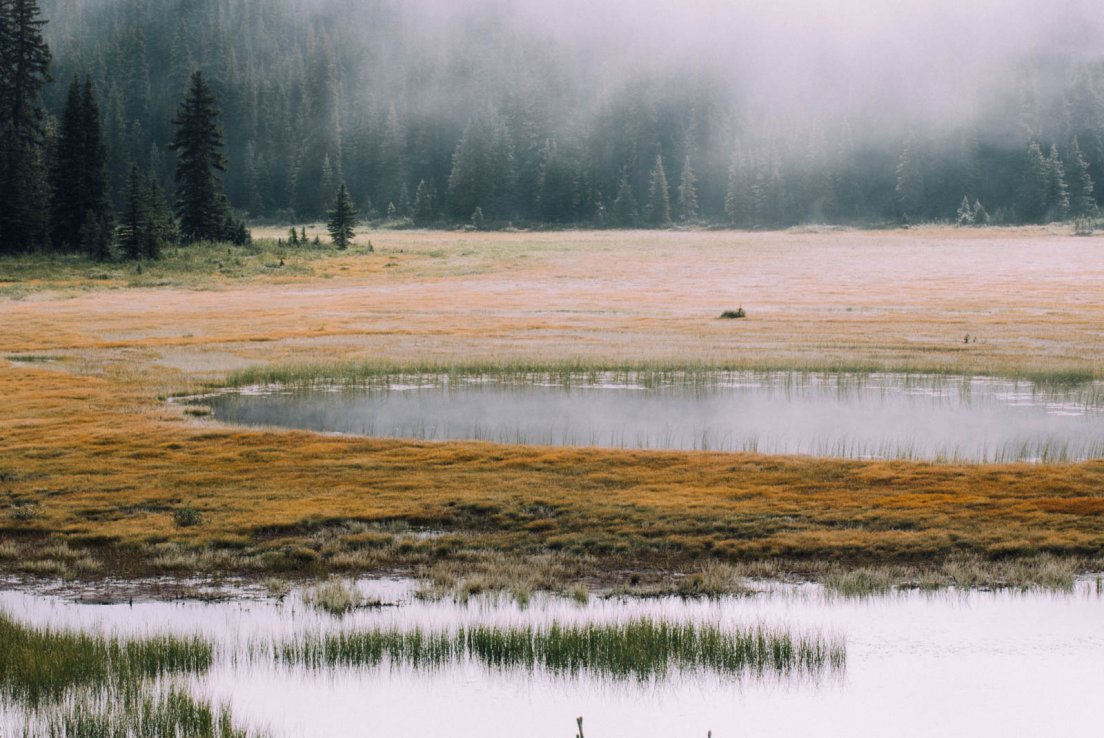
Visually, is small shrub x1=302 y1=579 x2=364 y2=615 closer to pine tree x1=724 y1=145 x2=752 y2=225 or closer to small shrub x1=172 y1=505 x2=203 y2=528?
small shrub x1=172 y1=505 x2=203 y2=528

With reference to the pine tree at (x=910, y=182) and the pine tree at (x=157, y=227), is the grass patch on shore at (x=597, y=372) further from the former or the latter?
the pine tree at (x=910, y=182)

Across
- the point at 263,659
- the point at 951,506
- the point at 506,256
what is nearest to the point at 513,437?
the point at 951,506

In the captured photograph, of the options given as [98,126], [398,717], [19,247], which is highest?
[98,126]

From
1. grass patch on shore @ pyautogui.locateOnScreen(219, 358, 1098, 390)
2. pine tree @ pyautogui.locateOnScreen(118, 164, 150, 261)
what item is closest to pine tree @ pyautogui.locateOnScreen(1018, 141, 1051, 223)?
pine tree @ pyautogui.locateOnScreen(118, 164, 150, 261)

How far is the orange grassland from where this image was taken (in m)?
17.6

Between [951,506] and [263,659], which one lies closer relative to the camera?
[263,659]

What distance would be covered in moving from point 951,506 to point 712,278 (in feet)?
237

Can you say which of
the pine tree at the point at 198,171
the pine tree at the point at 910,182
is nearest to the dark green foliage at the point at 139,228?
the pine tree at the point at 198,171

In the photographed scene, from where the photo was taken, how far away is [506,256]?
110 metres

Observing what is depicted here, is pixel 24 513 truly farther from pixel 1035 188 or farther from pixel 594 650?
pixel 1035 188

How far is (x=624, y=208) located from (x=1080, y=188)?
226 ft

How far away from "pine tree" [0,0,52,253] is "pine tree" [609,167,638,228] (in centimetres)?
9095

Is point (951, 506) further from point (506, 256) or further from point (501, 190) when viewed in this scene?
point (501, 190)

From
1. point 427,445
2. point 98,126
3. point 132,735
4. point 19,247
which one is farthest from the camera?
point 98,126
